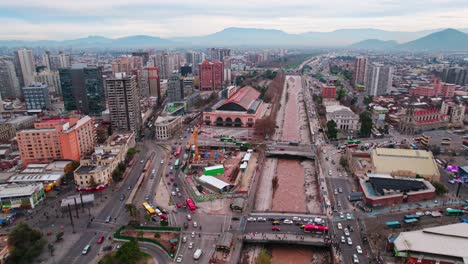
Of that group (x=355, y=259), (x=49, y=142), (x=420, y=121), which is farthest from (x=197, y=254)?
(x=420, y=121)

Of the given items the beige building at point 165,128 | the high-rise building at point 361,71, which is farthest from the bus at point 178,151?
the high-rise building at point 361,71

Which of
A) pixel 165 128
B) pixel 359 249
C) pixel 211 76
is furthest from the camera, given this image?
pixel 211 76

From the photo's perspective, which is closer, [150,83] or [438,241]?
[438,241]

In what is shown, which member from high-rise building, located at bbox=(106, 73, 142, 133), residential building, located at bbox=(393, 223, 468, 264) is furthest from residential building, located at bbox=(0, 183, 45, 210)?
residential building, located at bbox=(393, 223, 468, 264)

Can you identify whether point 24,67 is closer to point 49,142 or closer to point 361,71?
point 49,142

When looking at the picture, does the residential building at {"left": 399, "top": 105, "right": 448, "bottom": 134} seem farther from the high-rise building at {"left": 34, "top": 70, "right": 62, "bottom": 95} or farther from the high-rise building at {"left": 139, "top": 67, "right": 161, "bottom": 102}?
the high-rise building at {"left": 34, "top": 70, "right": 62, "bottom": 95}

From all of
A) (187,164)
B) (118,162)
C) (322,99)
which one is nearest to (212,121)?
(187,164)

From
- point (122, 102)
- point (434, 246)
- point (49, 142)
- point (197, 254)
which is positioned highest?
point (122, 102)
